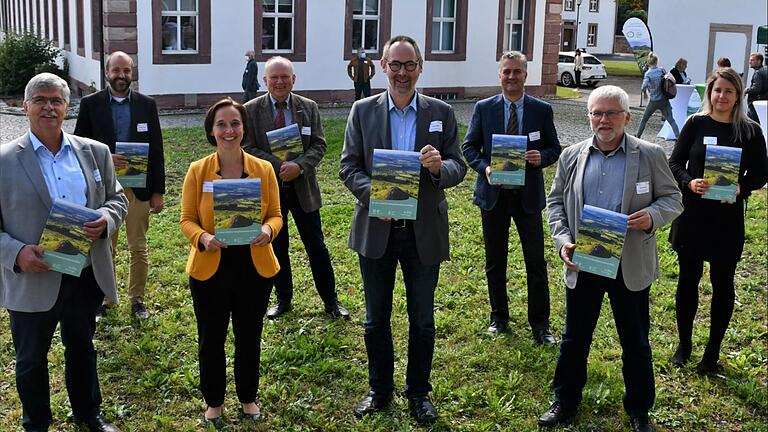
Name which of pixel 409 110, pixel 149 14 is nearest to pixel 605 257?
pixel 409 110

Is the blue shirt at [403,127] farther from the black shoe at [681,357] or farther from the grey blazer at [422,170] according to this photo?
the black shoe at [681,357]

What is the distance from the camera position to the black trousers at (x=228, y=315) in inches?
175

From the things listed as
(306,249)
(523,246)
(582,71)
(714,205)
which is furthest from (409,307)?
(582,71)

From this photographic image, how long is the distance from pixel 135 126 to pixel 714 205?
13.7 ft

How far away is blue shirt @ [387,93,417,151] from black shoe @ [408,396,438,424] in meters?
1.52

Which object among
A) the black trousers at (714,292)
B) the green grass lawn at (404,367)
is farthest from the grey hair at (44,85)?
the black trousers at (714,292)

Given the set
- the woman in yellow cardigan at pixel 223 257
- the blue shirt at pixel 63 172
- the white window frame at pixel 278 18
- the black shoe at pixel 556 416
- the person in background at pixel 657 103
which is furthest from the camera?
the white window frame at pixel 278 18

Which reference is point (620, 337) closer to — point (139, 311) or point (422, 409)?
point (422, 409)

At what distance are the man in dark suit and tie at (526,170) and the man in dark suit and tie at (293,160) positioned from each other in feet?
4.01

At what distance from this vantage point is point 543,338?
609 centimetres

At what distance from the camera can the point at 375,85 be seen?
25156 millimetres

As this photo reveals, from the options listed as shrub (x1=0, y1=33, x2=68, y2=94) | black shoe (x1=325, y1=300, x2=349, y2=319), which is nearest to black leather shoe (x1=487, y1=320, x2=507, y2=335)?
black shoe (x1=325, y1=300, x2=349, y2=319)

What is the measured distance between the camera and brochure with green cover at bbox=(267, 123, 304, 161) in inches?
238

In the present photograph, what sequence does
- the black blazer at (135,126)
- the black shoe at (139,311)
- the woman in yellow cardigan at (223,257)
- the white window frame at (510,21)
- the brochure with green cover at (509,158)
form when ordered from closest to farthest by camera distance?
the woman in yellow cardigan at (223,257), the brochure with green cover at (509,158), the black blazer at (135,126), the black shoe at (139,311), the white window frame at (510,21)
